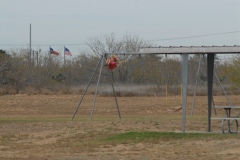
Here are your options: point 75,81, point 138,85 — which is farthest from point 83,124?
point 75,81

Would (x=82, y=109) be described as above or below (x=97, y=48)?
below

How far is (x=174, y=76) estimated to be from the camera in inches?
1827

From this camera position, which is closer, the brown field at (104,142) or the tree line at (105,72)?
the brown field at (104,142)

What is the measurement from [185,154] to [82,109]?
68.8 feet

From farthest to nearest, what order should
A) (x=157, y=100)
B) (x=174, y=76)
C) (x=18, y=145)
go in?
(x=174, y=76) → (x=157, y=100) → (x=18, y=145)

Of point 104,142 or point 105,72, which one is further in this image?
point 105,72

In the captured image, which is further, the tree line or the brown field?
the tree line

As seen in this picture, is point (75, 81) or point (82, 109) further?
point (75, 81)

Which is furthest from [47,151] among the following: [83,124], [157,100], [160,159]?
[157,100]

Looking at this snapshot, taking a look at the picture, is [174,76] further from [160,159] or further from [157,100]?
[160,159]

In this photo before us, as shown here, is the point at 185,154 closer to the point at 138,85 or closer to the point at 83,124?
the point at 83,124

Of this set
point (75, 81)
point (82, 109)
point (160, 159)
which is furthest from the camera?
point (75, 81)

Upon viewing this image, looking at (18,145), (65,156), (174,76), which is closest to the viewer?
(65,156)

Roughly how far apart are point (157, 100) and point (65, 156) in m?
25.4
